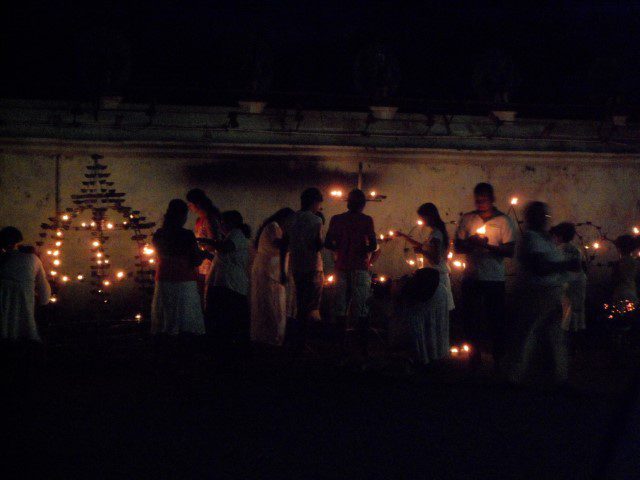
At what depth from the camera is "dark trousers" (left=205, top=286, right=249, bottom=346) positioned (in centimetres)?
779

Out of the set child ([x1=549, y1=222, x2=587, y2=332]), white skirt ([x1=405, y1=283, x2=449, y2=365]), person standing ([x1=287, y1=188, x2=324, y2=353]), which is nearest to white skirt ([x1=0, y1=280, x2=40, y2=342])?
person standing ([x1=287, y1=188, x2=324, y2=353])

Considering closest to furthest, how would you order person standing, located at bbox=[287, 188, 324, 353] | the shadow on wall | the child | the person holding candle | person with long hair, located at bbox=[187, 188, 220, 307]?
1. the person holding candle
2. person with long hair, located at bbox=[187, 188, 220, 307]
3. person standing, located at bbox=[287, 188, 324, 353]
4. the child
5. the shadow on wall

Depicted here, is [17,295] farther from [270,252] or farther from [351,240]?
[351,240]

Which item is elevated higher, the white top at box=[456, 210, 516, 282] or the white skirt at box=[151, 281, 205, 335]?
the white top at box=[456, 210, 516, 282]

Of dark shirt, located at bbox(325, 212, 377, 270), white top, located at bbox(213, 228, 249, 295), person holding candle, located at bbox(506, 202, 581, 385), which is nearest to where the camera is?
person holding candle, located at bbox(506, 202, 581, 385)

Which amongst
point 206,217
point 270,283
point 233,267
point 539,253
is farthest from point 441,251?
point 206,217

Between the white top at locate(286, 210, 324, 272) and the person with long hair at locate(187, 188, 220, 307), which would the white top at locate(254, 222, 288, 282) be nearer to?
the white top at locate(286, 210, 324, 272)

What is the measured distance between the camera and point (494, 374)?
789cm

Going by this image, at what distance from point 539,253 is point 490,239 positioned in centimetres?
108

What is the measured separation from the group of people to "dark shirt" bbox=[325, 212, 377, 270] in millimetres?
11

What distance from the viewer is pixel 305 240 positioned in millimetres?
8477

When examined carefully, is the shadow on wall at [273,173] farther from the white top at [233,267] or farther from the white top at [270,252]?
the white top at [233,267]

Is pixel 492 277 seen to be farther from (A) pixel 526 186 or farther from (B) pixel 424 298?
(A) pixel 526 186

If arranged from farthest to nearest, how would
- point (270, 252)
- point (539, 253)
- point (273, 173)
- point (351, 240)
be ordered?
point (273, 173) → point (270, 252) → point (351, 240) → point (539, 253)
